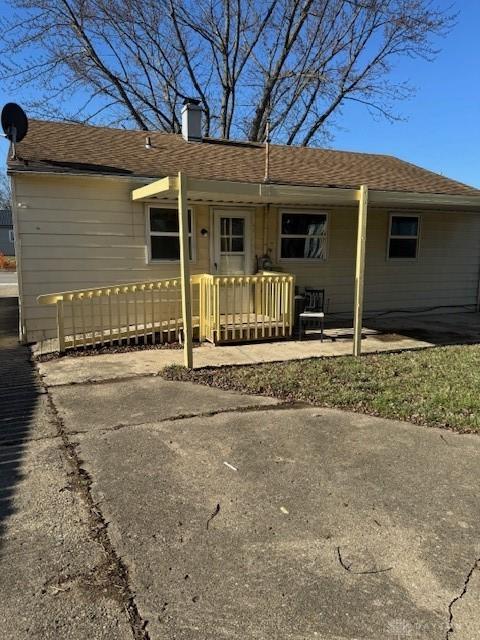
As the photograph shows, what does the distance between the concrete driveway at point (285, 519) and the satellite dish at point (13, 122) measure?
5.45 meters

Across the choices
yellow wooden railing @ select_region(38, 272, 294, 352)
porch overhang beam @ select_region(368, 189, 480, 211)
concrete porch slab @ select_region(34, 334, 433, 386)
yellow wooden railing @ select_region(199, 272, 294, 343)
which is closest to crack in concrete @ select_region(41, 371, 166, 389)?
concrete porch slab @ select_region(34, 334, 433, 386)

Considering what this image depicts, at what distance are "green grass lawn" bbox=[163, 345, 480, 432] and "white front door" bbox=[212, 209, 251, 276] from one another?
3.66m

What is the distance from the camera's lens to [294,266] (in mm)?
10648

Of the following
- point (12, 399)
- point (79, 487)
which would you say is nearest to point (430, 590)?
point (79, 487)

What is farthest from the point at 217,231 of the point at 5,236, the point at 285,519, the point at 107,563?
the point at 5,236

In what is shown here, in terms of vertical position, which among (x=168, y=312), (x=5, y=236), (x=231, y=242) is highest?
(x=5, y=236)

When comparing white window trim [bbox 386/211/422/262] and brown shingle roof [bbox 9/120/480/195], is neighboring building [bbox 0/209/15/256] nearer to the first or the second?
brown shingle roof [bbox 9/120/480/195]

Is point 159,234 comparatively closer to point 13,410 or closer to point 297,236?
point 297,236

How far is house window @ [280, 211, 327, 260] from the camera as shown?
10477 mm

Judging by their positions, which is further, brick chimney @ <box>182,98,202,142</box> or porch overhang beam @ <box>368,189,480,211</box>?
brick chimney @ <box>182,98,202,142</box>

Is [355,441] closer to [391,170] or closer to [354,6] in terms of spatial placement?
[391,170]

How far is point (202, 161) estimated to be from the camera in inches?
399

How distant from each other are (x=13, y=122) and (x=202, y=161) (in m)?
3.74

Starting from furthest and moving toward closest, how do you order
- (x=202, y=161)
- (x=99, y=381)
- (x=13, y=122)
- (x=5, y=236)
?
1. (x=5, y=236)
2. (x=202, y=161)
3. (x=13, y=122)
4. (x=99, y=381)
